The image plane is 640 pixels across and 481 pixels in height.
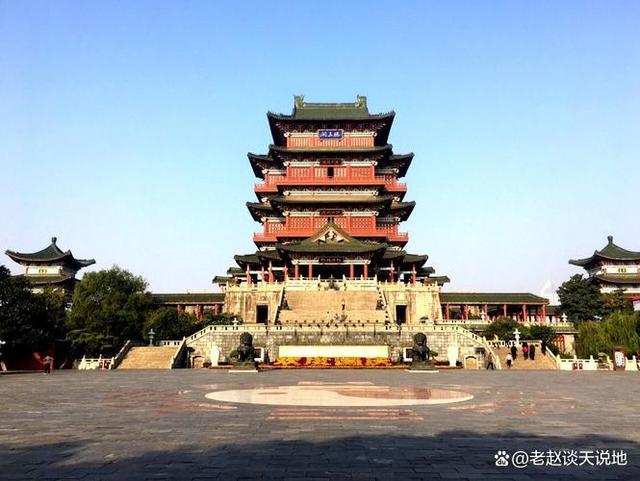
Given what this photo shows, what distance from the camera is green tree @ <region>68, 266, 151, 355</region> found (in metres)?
37.9

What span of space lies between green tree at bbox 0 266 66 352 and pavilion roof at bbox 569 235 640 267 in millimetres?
60736

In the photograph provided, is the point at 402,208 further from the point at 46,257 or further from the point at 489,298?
the point at 46,257

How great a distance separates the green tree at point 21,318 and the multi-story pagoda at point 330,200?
21414 millimetres

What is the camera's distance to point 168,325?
4206cm

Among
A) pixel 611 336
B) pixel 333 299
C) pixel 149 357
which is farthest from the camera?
pixel 333 299

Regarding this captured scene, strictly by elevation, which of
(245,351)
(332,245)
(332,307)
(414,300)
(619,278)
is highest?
(332,245)

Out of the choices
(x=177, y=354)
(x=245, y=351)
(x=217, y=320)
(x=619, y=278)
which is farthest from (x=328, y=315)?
(x=619, y=278)

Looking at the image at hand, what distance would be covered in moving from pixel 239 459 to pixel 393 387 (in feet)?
38.7

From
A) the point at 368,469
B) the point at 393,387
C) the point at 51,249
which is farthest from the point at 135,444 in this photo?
the point at 51,249

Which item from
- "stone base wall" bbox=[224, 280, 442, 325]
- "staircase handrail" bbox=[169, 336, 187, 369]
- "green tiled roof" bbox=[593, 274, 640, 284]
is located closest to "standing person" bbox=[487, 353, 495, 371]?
"stone base wall" bbox=[224, 280, 442, 325]

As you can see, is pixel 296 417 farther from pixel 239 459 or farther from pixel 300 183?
pixel 300 183

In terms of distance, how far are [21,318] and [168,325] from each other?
38.9ft

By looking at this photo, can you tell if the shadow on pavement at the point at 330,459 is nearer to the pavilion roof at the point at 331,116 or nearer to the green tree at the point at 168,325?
the green tree at the point at 168,325

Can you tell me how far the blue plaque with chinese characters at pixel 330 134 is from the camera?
2354 inches
